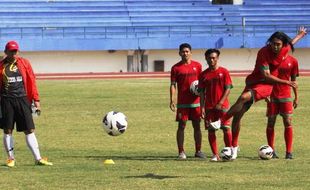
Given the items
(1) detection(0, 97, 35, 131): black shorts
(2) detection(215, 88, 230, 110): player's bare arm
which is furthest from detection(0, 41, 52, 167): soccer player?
(2) detection(215, 88, 230, 110): player's bare arm

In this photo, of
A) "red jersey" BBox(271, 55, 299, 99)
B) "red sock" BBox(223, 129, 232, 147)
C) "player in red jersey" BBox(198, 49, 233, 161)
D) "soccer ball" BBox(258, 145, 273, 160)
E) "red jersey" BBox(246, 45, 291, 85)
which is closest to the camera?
"red jersey" BBox(246, 45, 291, 85)

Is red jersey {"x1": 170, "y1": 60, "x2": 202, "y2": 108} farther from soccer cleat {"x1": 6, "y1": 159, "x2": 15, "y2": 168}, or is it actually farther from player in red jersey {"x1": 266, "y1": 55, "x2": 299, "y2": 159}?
soccer cleat {"x1": 6, "y1": 159, "x2": 15, "y2": 168}

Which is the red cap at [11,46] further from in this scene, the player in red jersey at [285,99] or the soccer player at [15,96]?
the player in red jersey at [285,99]

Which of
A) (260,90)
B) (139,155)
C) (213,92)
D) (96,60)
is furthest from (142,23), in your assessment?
(260,90)

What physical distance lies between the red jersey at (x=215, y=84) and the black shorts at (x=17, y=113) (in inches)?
117

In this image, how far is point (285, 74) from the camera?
1445 cm

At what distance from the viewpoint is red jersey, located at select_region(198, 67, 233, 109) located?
14.1 m

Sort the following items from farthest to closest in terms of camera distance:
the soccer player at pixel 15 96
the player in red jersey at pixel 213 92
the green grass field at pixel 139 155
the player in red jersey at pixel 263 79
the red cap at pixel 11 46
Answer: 1. the player in red jersey at pixel 213 92
2. the player in red jersey at pixel 263 79
3. the soccer player at pixel 15 96
4. the red cap at pixel 11 46
5. the green grass field at pixel 139 155

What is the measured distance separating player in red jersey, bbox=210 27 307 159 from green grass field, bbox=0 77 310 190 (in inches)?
30.4

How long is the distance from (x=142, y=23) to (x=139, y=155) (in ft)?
156

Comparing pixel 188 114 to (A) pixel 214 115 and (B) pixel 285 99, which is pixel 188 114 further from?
(B) pixel 285 99

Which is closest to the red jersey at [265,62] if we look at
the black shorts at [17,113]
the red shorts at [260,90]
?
the red shorts at [260,90]

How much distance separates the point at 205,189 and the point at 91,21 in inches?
2049

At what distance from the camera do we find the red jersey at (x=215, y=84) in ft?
46.2
